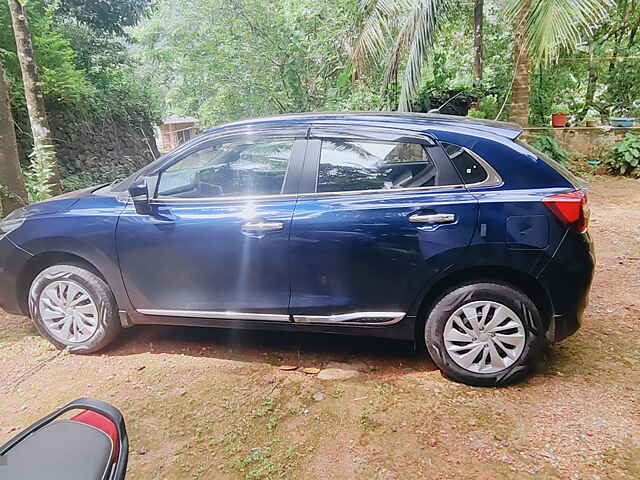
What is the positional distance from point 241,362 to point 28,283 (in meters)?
Answer: 1.73

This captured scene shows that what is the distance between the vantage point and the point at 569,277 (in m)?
2.55

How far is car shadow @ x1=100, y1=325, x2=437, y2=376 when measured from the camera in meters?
3.09

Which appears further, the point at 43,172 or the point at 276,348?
the point at 43,172

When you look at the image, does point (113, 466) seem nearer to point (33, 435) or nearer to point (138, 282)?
point (33, 435)

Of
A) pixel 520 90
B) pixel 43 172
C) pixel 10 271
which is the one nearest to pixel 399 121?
pixel 10 271

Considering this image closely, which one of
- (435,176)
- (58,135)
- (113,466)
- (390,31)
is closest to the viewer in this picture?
(113,466)

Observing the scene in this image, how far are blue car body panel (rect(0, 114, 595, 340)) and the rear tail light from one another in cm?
4

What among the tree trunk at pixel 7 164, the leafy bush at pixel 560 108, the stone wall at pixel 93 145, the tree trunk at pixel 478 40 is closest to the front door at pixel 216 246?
the tree trunk at pixel 7 164

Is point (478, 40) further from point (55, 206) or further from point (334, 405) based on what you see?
point (334, 405)

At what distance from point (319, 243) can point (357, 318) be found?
543mm

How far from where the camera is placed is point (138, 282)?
3.08 m

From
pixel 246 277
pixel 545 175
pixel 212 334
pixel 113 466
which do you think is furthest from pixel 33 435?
pixel 545 175

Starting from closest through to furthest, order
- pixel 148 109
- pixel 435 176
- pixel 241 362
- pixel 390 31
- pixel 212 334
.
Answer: pixel 435 176
pixel 241 362
pixel 212 334
pixel 390 31
pixel 148 109

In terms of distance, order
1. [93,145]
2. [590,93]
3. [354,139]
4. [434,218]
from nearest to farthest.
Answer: [434,218] → [354,139] → [590,93] → [93,145]
